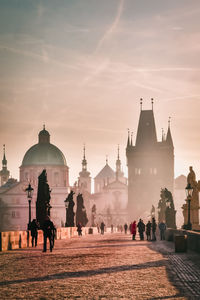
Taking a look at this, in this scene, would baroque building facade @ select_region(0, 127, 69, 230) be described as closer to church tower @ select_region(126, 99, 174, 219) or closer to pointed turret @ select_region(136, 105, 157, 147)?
church tower @ select_region(126, 99, 174, 219)

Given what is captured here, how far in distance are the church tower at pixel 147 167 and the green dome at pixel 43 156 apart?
2125 centimetres

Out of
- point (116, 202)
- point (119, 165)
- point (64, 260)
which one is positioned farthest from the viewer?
point (119, 165)

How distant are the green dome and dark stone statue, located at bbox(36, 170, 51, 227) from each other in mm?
107189

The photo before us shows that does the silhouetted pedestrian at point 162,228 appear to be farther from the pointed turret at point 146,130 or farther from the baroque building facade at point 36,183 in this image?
the pointed turret at point 146,130

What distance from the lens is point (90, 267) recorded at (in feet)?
51.0

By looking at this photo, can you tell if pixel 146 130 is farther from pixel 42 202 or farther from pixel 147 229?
pixel 147 229

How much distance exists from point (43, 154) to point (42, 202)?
11144 centimetres

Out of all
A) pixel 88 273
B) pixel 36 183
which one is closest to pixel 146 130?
pixel 36 183

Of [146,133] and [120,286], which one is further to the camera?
[146,133]

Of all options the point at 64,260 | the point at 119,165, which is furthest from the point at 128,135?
the point at 64,260

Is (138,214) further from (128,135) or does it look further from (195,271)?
(195,271)

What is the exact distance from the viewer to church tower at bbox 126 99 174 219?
137250 mm

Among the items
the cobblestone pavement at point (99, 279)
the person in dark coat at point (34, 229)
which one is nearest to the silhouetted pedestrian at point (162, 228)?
the person in dark coat at point (34, 229)

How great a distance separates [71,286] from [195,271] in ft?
14.9
